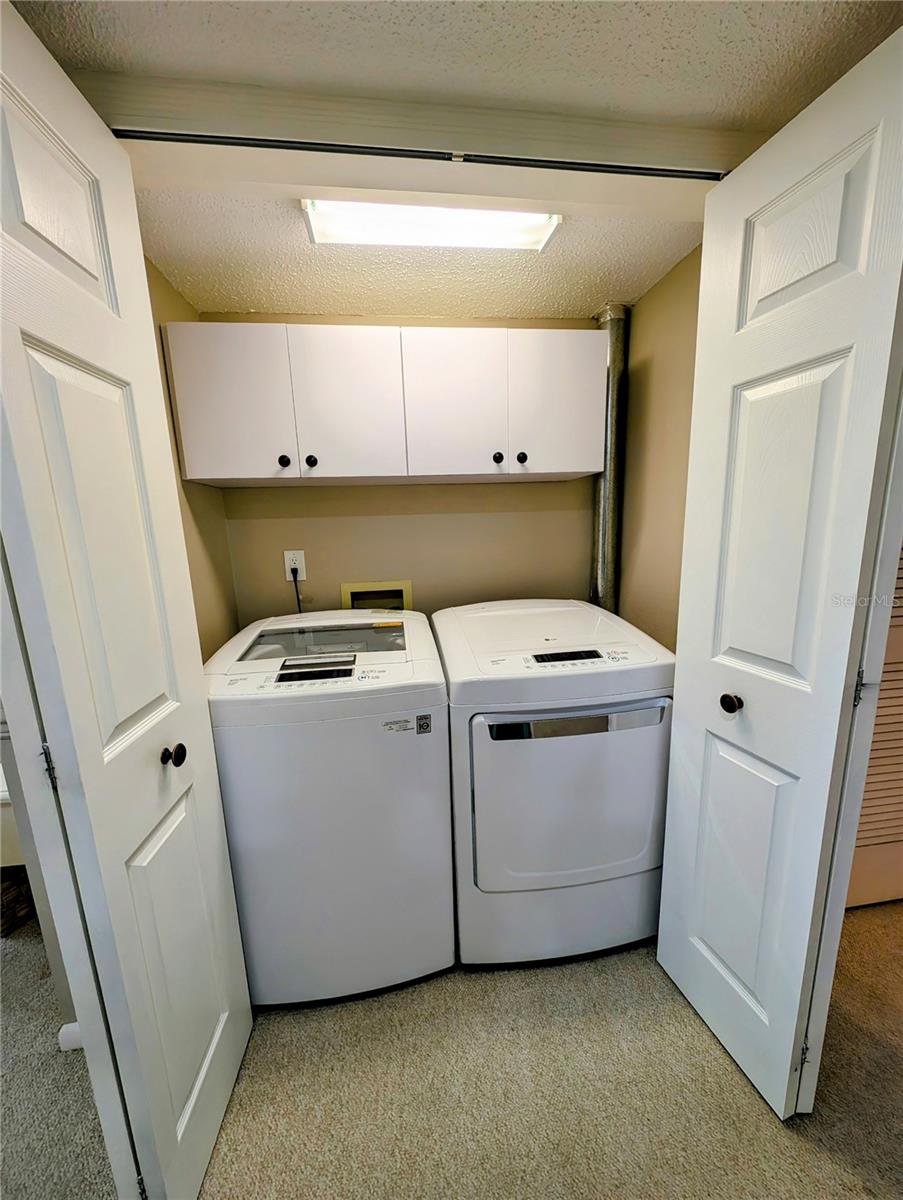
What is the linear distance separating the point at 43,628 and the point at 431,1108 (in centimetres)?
143

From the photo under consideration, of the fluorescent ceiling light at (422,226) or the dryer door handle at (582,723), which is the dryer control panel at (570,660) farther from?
the fluorescent ceiling light at (422,226)

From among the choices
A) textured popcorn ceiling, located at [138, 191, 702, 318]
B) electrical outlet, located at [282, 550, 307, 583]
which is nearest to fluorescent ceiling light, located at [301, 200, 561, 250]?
textured popcorn ceiling, located at [138, 191, 702, 318]

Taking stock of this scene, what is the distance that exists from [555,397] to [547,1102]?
204 centimetres

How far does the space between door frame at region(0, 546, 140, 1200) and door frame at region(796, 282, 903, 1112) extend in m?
1.38

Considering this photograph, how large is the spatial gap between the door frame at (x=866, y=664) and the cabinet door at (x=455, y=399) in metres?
1.04

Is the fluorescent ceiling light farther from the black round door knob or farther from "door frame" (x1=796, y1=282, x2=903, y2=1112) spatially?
the black round door knob

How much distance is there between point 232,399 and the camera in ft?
4.82

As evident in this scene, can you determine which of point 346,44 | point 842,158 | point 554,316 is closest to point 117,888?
point 346,44

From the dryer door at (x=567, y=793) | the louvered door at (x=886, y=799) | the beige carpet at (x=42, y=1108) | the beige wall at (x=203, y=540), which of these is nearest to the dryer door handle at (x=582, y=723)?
the dryer door at (x=567, y=793)

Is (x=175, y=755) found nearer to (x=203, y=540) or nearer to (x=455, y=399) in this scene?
(x=203, y=540)

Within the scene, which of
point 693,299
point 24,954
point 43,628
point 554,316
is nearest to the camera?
point 43,628

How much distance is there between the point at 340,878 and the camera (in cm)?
130

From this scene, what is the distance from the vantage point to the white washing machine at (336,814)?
121 cm

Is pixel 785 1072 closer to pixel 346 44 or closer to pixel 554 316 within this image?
pixel 346 44
